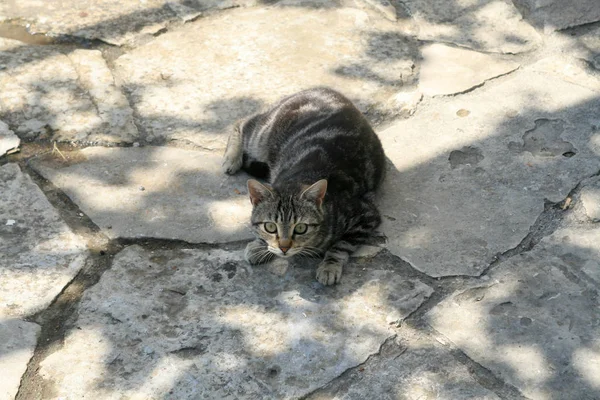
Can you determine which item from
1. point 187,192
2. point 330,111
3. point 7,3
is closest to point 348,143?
point 330,111

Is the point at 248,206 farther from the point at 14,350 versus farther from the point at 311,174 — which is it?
the point at 14,350

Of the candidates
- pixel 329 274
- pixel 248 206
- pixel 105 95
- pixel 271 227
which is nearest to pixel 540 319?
pixel 329 274

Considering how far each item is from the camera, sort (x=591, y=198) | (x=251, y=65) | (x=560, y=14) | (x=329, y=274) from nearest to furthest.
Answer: (x=329, y=274), (x=591, y=198), (x=251, y=65), (x=560, y=14)

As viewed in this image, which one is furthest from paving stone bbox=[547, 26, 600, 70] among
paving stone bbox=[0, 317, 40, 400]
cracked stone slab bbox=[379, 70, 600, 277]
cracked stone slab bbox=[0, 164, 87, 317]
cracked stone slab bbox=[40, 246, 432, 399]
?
paving stone bbox=[0, 317, 40, 400]

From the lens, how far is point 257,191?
399cm

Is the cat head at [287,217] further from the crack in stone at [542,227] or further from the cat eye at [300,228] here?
the crack in stone at [542,227]

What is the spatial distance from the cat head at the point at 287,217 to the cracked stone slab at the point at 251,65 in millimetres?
819

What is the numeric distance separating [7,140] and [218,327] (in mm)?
1808

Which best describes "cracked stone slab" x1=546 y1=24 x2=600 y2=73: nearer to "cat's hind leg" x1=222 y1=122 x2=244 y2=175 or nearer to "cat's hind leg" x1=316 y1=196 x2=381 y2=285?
"cat's hind leg" x1=316 y1=196 x2=381 y2=285

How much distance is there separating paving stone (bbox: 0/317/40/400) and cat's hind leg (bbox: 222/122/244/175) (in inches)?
56.0

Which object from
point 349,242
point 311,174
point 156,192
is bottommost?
point 349,242

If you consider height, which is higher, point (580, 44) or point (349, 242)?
point (580, 44)

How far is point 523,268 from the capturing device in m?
3.80

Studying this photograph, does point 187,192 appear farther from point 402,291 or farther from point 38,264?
point 402,291
